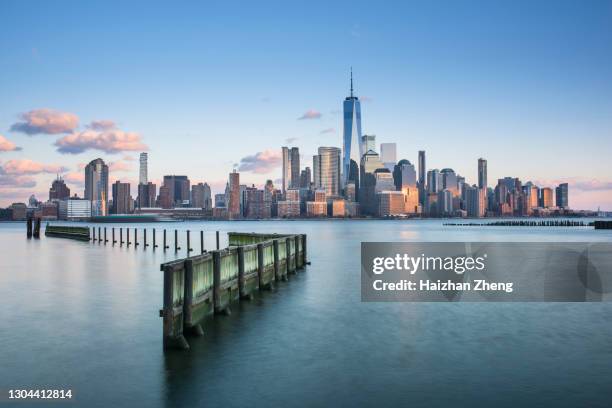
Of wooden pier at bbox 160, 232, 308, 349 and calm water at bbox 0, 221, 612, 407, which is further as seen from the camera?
wooden pier at bbox 160, 232, 308, 349

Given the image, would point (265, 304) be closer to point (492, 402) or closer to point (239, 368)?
point (239, 368)

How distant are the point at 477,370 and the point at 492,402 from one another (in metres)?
2.62

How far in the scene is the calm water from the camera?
43.9 ft

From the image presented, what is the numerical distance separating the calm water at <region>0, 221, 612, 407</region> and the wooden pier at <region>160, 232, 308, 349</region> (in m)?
0.67

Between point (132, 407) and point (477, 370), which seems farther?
point (477, 370)

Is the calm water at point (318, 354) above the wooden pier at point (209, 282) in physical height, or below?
below

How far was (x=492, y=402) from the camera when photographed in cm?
1267

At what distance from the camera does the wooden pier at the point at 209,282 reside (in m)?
16.6

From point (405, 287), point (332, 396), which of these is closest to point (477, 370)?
point (332, 396)

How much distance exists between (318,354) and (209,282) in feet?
17.6

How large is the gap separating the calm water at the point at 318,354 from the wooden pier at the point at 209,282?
0.67m

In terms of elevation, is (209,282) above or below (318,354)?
above

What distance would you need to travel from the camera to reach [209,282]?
20531mm

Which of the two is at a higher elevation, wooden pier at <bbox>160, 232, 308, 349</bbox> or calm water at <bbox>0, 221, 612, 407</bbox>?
wooden pier at <bbox>160, 232, 308, 349</bbox>
